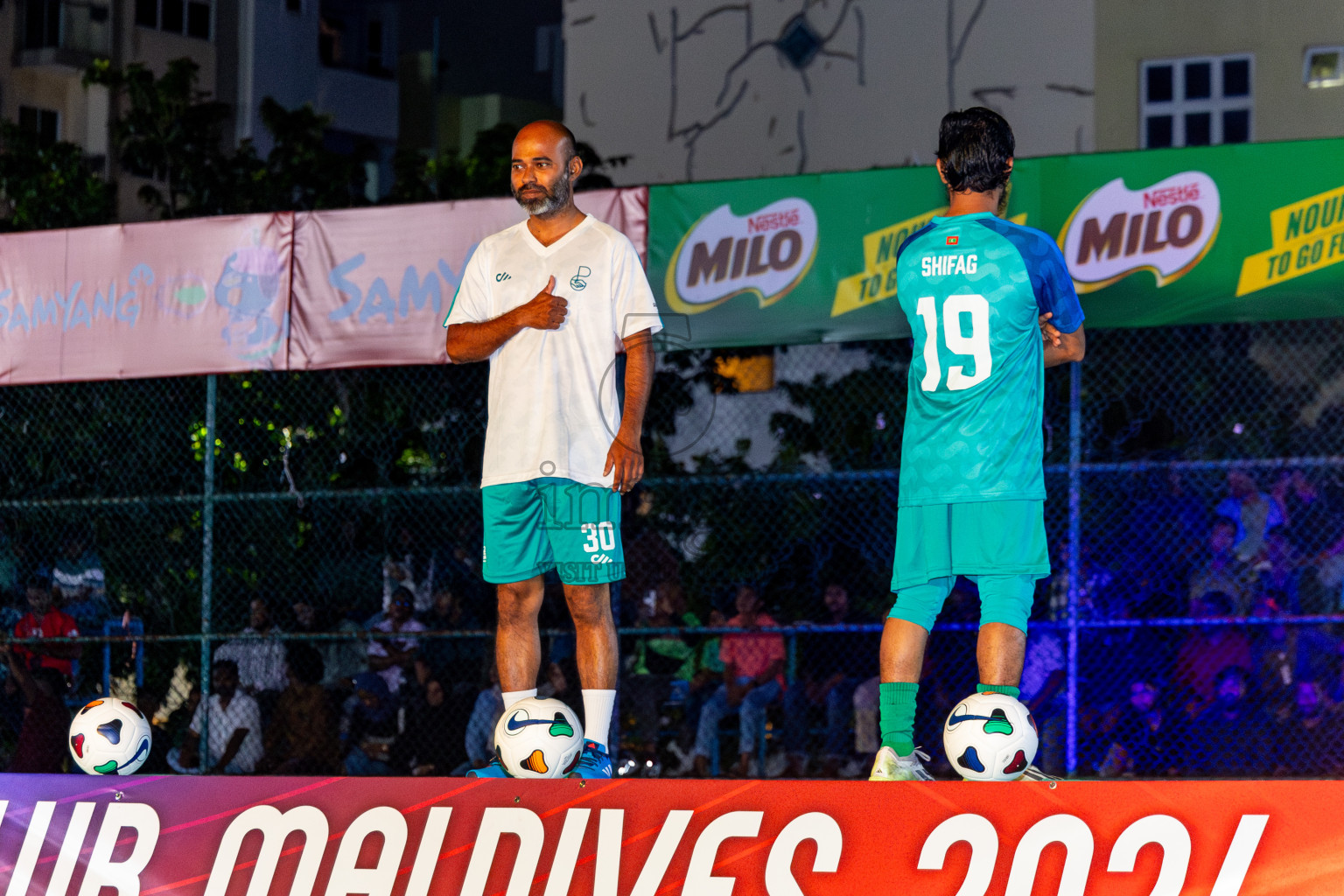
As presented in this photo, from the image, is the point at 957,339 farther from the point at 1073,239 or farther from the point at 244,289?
the point at 244,289

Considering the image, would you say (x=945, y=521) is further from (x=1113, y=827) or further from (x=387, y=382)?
(x=387, y=382)

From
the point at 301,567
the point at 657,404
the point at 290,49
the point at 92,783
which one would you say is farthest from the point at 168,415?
the point at 290,49

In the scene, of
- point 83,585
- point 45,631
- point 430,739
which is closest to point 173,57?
point 83,585

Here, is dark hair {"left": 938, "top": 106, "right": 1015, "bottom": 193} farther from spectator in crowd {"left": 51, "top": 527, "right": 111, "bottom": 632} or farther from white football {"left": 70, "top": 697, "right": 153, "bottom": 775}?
spectator in crowd {"left": 51, "top": 527, "right": 111, "bottom": 632}

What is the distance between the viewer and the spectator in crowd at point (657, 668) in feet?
25.8

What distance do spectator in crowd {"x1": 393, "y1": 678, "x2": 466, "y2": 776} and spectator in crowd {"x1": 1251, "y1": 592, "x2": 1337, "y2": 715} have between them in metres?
3.90

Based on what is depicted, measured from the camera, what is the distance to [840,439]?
7805 millimetres

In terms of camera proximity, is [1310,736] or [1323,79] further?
[1323,79]

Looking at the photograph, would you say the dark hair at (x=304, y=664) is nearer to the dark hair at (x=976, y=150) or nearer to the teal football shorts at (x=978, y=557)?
the teal football shorts at (x=978, y=557)

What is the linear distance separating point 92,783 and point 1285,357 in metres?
5.68

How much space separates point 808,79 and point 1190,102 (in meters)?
3.75

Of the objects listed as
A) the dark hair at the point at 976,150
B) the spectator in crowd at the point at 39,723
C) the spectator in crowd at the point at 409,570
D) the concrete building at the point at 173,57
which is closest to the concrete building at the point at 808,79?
the spectator in crowd at the point at 409,570

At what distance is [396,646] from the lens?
8664 millimetres

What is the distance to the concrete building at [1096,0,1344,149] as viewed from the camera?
1516cm
